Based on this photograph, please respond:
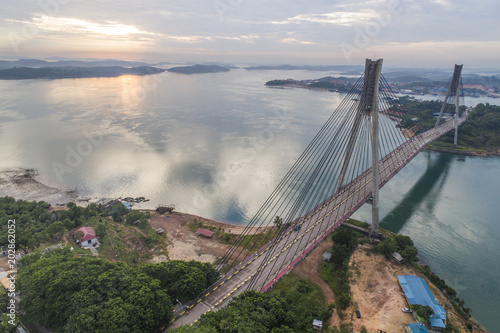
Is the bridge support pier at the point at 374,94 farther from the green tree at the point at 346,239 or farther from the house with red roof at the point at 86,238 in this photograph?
the house with red roof at the point at 86,238

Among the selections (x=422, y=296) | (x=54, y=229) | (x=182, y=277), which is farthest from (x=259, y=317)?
(x=54, y=229)

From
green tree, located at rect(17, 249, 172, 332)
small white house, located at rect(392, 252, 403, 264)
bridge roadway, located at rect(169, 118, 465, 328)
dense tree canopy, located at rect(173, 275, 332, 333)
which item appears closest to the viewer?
dense tree canopy, located at rect(173, 275, 332, 333)

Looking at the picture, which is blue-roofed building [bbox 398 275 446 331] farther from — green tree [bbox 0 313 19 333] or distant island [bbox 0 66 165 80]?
distant island [bbox 0 66 165 80]

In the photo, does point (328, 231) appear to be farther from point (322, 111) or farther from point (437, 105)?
point (437, 105)

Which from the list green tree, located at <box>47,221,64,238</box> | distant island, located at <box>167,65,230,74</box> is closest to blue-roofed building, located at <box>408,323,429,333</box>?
green tree, located at <box>47,221,64,238</box>

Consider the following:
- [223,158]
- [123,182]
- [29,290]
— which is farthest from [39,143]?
[29,290]

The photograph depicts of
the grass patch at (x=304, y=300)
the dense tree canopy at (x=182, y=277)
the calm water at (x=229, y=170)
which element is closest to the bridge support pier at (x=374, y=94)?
the calm water at (x=229, y=170)
